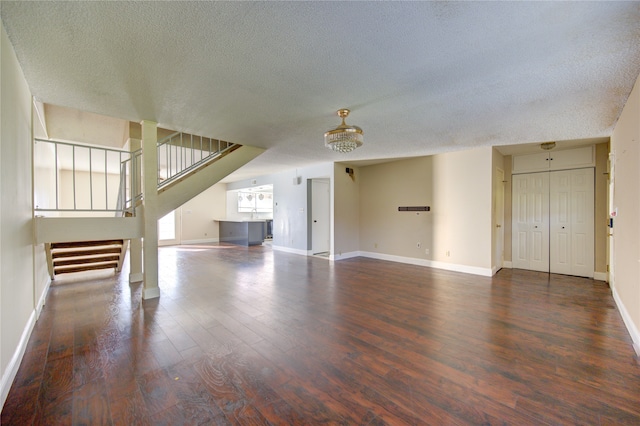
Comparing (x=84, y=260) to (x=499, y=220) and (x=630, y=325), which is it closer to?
(x=630, y=325)

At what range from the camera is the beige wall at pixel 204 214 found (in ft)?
31.1

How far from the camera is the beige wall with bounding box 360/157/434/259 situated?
18.9 feet

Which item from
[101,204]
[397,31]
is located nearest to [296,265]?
[397,31]

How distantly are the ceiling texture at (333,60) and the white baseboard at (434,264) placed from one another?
261 centimetres

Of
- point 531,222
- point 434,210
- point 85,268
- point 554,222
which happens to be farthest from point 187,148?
point 554,222

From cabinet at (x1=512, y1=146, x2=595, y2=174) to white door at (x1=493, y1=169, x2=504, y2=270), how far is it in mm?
417

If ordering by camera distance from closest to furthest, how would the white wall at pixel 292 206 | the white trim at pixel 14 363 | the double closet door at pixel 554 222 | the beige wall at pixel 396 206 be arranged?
the white trim at pixel 14 363
the double closet door at pixel 554 222
the beige wall at pixel 396 206
the white wall at pixel 292 206

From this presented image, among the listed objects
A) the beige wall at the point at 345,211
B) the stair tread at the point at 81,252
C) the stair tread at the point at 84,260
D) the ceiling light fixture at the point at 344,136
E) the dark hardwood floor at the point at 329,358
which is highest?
the ceiling light fixture at the point at 344,136

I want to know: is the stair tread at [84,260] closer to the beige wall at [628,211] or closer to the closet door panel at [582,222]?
the beige wall at [628,211]

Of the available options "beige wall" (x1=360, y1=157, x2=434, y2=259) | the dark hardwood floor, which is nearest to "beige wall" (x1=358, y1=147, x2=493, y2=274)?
"beige wall" (x1=360, y1=157, x2=434, y2=259)

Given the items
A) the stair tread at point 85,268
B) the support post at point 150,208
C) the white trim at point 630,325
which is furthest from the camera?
the stair tread at point 85,268

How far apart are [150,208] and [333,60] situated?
9.98 feet

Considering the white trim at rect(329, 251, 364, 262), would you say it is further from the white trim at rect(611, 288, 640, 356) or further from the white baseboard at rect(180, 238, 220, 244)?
the white baseboard at rect(180, 238, 220, 244)

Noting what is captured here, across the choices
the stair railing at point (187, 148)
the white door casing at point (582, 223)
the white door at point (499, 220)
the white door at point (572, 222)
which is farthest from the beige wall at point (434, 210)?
the stair railing at point (187, 148)
